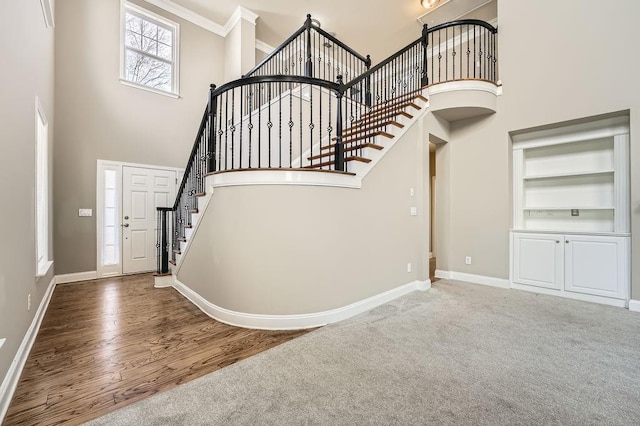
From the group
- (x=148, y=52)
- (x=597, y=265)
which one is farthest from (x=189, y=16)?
(x=597, y=265)

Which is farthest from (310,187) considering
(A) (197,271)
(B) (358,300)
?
(A) (197,271)

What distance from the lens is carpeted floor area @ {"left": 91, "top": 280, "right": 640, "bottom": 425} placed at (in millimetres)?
1477

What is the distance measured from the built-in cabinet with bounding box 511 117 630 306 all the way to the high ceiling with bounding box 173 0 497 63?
346cm

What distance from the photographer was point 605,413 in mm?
1501

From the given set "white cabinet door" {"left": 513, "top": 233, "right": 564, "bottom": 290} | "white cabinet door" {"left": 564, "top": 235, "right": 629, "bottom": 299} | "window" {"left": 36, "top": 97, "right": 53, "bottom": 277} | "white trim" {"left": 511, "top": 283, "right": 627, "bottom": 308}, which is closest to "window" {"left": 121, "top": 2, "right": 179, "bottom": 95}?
"window" {"left": 36, "top": 97, "right": 53, "bottom": 277}

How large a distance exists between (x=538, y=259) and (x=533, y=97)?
2.23 metres

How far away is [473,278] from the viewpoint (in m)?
4.37

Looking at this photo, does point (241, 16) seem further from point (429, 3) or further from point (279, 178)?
point (279, 178)

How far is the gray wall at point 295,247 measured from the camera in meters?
2.56

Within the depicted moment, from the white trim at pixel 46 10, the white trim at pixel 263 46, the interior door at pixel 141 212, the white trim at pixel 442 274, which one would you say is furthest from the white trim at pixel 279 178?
the white trim at pixel 263 46

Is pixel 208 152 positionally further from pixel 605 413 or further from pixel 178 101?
pixel 605 413

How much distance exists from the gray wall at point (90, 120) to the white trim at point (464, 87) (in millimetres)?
4742

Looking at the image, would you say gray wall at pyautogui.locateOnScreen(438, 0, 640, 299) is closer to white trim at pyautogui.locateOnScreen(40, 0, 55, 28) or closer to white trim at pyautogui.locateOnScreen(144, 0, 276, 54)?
→ white trim at pyautogui.locateOnScreen(144, 0, 276, 54)

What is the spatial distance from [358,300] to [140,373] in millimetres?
1967
